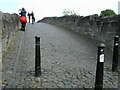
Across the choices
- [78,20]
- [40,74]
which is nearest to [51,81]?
[40,74]

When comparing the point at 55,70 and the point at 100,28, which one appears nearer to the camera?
the point at 55,70

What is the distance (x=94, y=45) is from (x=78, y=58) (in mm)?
2985

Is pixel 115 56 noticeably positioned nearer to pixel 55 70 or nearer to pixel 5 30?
pixel 55 70

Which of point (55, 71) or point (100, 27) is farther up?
point (100, 27)

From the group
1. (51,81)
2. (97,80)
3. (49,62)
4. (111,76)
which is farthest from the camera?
(49,62)

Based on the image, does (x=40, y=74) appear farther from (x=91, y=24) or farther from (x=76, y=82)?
(x=91, y=24)

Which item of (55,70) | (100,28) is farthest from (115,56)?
(100,28)

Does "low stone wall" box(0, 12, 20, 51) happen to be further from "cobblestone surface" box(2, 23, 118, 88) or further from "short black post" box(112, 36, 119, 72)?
"short black post" box(112, 36, 119, 72)

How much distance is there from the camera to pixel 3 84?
6.20 meters

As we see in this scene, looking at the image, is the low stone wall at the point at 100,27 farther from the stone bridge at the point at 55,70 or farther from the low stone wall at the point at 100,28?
the stone bridge at the point at 55,70

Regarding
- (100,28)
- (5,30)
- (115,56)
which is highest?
(100,28)

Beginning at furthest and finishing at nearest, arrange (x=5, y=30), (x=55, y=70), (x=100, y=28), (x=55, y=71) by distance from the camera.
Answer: (x=100, y=28), (x=5, y=30), (x=55, y=70), (x=55, y=71)

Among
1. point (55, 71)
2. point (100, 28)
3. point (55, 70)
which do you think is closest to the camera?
point (55, 71)

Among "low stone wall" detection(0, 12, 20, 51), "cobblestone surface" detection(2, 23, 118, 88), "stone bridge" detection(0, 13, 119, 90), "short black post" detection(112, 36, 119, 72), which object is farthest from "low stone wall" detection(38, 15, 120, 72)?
"low stone wall" detection(0, 12, 20, 51)
